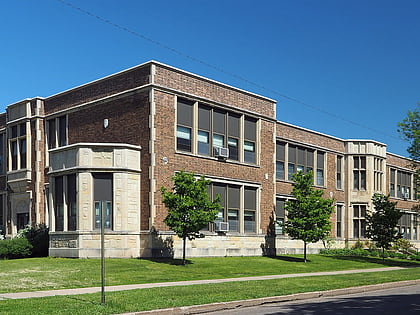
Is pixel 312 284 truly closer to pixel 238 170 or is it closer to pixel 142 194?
pixel 142 194

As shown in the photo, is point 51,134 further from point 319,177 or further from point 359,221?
point 359,221

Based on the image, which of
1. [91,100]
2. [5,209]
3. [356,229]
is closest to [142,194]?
[91,100]

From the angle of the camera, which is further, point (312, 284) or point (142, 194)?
point (142, 194)

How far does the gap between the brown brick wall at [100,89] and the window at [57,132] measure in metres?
0.66

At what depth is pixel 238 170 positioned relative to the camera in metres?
33.0

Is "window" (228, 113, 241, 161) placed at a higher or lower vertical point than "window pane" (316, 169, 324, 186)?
higher

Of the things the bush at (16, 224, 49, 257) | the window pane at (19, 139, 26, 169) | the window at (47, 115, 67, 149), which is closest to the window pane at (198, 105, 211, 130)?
the window at (47, 115, 67, 149)

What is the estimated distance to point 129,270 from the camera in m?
23.0

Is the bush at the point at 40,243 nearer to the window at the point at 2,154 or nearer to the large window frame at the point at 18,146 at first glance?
the large window frame at the point at 18,146

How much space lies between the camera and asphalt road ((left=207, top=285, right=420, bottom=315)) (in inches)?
532

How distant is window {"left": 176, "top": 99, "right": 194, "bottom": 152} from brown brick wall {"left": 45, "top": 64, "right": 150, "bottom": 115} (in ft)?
8.08

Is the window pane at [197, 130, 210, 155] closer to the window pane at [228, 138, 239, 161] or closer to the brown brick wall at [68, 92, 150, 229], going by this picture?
the window pane at [228, 138, 239, 161]

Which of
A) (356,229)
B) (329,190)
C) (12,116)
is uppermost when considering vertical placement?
(12,116)

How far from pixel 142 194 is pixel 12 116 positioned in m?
14.0
